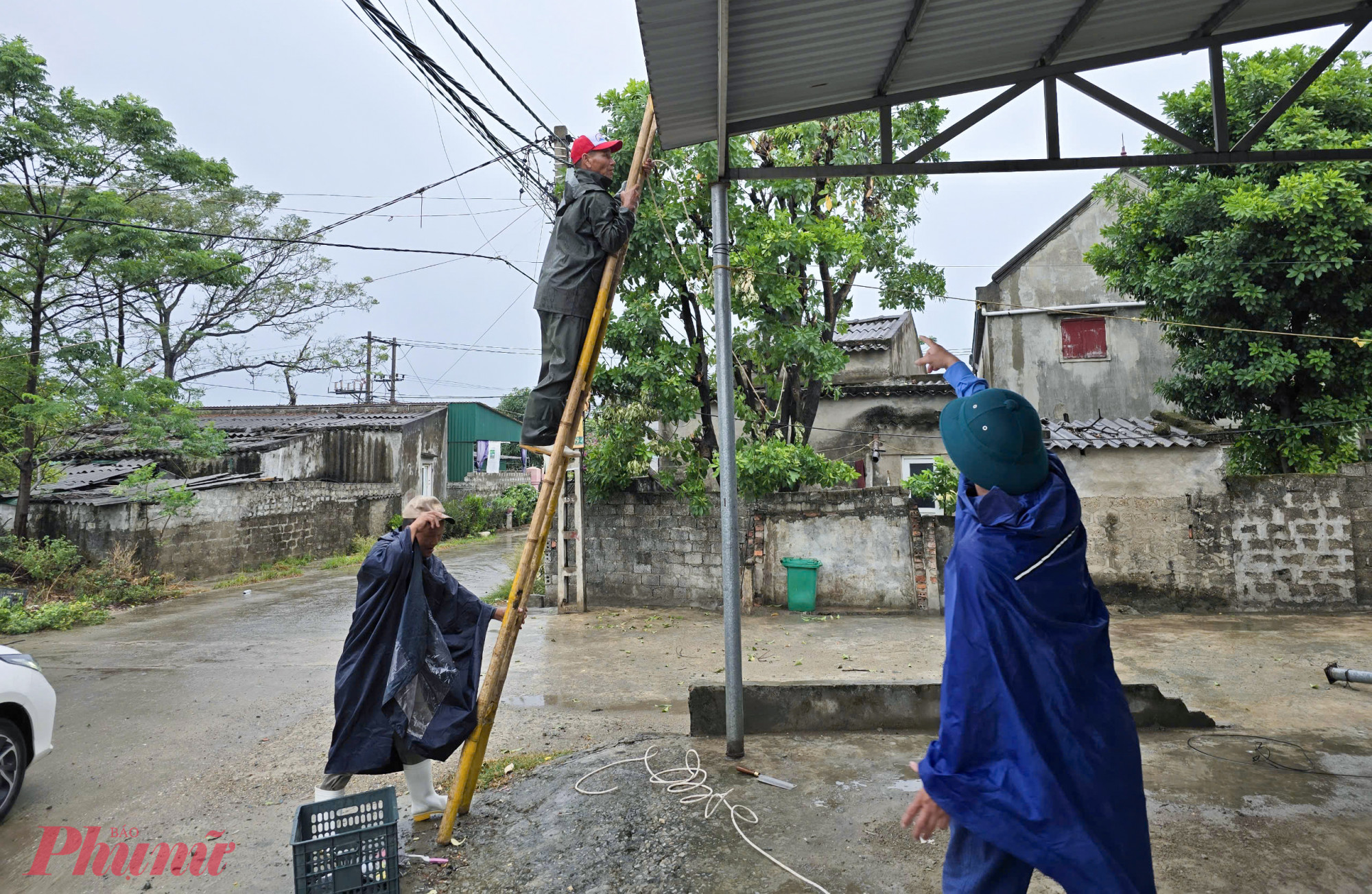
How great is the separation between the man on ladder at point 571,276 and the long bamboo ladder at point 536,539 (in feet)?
0.16

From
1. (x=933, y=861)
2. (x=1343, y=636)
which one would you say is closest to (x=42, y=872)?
(x=933, y=861)

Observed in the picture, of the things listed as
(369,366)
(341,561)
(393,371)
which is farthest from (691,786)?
(393,371)

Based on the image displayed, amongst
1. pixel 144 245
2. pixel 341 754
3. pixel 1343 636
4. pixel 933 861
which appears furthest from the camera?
pixel 144 245

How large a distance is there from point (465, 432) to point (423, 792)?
2465 centimetres

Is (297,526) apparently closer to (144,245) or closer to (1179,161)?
(144,245)

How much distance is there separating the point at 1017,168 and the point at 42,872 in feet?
20.9

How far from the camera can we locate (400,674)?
3.38 meters

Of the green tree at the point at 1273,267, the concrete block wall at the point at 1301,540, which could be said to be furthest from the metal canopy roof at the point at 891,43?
the concrete block wall at the point at 1301,540

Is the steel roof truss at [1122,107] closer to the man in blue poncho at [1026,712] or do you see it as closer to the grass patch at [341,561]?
the man in blue poncho at [1026,712]

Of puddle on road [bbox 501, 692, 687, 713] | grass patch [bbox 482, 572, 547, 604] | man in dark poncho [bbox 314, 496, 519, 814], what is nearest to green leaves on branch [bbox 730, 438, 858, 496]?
grass patch [bbox 482, 572, 547, 604]

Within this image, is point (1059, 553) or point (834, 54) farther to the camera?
point (834, 54)

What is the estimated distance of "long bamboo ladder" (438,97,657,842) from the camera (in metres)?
3.54

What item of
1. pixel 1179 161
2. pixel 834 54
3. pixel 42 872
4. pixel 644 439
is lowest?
pixel 42 872

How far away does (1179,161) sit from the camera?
171 inches
